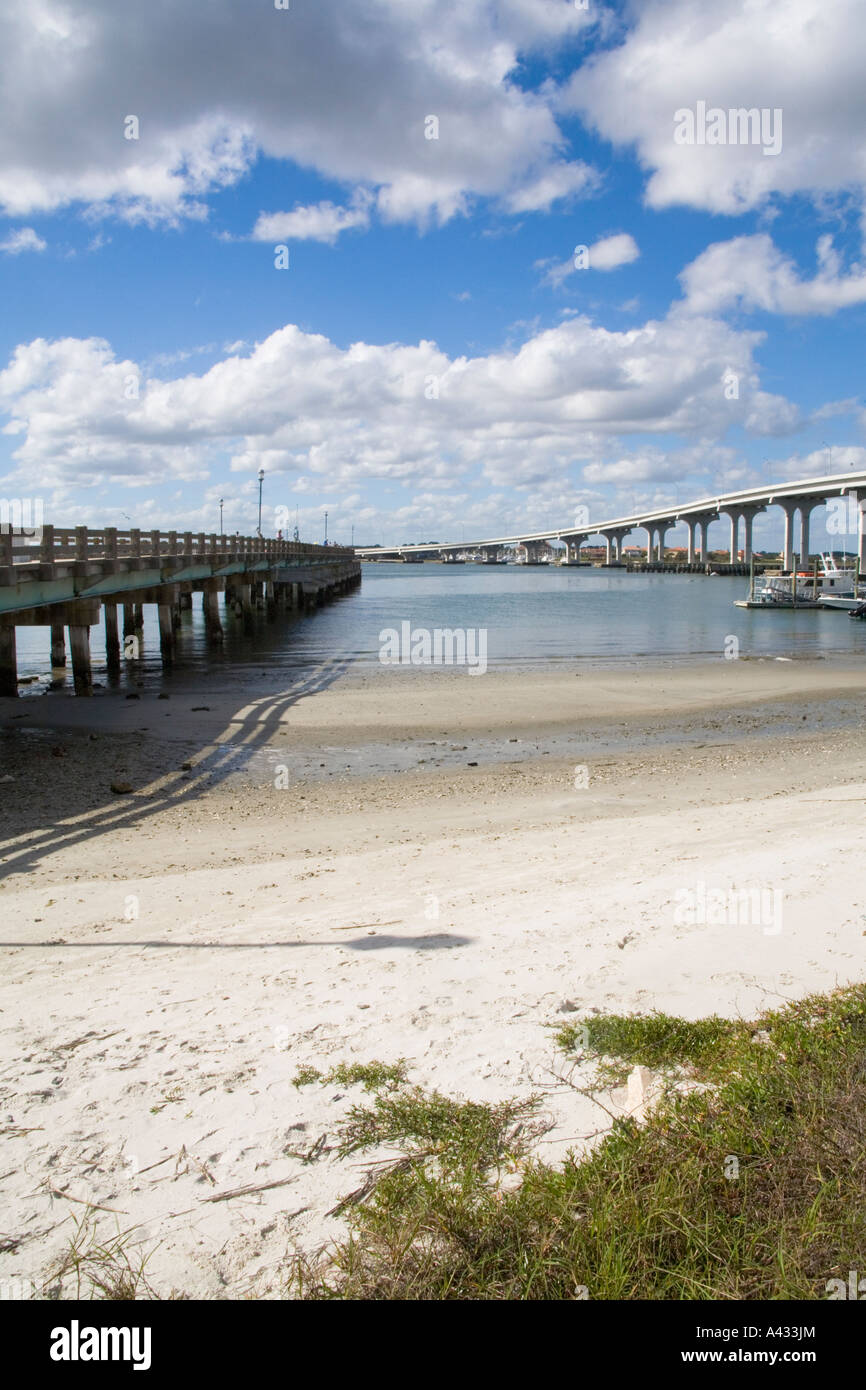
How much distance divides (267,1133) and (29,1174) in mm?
1109

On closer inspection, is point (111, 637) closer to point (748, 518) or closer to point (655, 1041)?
point (655, 1041)

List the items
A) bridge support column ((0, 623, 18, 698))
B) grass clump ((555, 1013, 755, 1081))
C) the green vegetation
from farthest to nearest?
bridge support column ((0, 623, 18, 698)) < grass clump ((555, 1013, 755, 1081)) < the green vegetation

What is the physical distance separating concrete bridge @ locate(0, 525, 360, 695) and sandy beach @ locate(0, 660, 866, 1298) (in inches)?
204

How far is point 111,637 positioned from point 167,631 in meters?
3.05

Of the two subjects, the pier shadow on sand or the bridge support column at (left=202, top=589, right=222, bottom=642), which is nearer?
the pier shadow on sand

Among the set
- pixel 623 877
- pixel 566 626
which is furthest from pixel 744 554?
pixel 623 877

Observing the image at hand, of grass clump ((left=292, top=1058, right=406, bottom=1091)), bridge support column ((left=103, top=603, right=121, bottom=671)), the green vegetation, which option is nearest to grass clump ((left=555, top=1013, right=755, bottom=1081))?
the green vegetation

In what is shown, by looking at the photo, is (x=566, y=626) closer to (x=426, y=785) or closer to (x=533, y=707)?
(x=533, y=707)

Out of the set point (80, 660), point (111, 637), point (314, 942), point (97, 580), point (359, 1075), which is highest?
point (97, 580)

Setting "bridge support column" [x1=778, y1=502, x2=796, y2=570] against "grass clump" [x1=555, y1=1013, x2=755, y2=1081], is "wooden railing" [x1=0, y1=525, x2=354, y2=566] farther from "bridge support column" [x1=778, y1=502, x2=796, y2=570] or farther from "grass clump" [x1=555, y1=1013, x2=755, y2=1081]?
"bridge support column" [x1=778, y1=502, x2=796, y2=570]

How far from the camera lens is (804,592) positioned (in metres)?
74.2

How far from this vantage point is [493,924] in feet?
25.2

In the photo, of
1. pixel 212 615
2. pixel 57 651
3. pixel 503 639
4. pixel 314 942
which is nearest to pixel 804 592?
pixel 503 639

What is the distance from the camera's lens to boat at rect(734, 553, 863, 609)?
2844 inches
